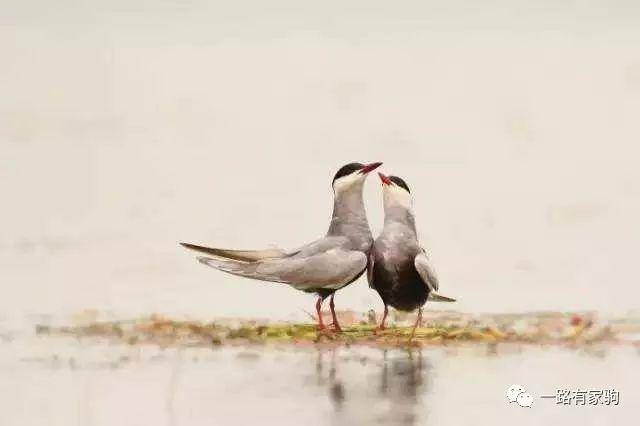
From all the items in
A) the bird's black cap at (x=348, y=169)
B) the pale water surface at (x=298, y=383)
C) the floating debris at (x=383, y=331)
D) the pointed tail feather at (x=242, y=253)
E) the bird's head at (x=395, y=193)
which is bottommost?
the pale water surface at (x=298, y=383)

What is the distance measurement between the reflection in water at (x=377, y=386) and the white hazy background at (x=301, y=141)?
180 mm

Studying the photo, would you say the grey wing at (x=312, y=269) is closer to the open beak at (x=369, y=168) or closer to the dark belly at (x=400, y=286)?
the dark belly at (x=400, y=286)

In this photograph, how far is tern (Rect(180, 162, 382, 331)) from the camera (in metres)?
2.28

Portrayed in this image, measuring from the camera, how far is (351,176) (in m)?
2.35

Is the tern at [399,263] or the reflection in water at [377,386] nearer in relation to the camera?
the reflection in water at [377,386]

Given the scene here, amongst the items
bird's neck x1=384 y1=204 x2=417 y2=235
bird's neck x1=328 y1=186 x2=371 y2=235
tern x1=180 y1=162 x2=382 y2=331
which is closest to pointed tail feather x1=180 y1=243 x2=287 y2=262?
tern x1=180 y1=162 x2=382 y2=331

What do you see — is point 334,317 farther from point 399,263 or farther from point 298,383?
point 298,383

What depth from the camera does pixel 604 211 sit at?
2393mm

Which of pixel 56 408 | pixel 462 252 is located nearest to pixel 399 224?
pixel 462 252

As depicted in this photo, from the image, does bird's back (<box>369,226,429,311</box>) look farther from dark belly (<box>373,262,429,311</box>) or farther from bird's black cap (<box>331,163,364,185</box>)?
bird's black cap (<box>331,163,364,185</box>)

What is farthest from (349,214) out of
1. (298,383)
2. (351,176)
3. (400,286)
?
(298,383)

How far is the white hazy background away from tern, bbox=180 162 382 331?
0.04m

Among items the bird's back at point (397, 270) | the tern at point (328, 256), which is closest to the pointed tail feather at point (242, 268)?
the tern at point (328, 256)

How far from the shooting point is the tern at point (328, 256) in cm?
228
